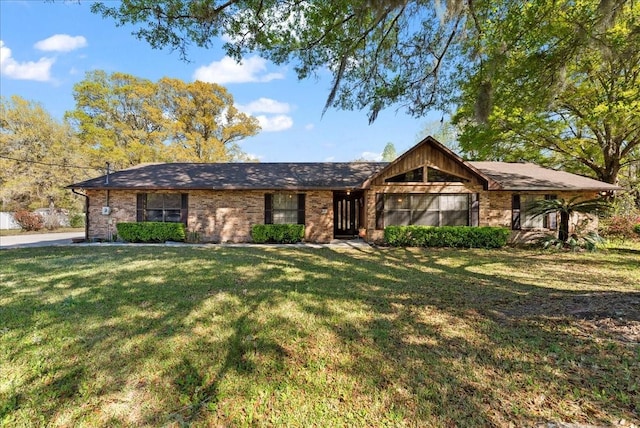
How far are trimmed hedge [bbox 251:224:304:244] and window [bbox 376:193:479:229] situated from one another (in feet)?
11.8

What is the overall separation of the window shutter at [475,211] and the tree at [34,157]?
Answer: 1085 inches

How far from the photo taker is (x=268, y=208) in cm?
1336

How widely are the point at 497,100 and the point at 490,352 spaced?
842 centimetres

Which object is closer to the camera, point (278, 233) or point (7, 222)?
point (278, 233)

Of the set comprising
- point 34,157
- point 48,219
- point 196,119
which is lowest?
point 48,219

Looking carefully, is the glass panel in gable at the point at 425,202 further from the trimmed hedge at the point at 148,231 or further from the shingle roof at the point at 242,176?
the trimmed hedge at the point at 148,231

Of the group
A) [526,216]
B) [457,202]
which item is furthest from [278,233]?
[526,216]

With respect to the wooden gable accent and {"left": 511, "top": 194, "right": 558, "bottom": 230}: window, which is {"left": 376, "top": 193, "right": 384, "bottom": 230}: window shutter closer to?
the wooden gable accent

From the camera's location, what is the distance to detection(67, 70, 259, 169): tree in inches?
941

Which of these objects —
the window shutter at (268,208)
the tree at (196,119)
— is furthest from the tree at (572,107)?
the tree at (196,119)

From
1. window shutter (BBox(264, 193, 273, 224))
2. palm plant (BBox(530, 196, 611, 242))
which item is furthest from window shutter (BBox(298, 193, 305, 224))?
palm plant (BBox(530, 196, 611, 242))

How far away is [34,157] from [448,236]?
2953 cm

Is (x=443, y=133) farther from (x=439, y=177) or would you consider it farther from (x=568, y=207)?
(x=568, y=207)

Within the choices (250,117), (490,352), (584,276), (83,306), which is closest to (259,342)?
(490,352)
